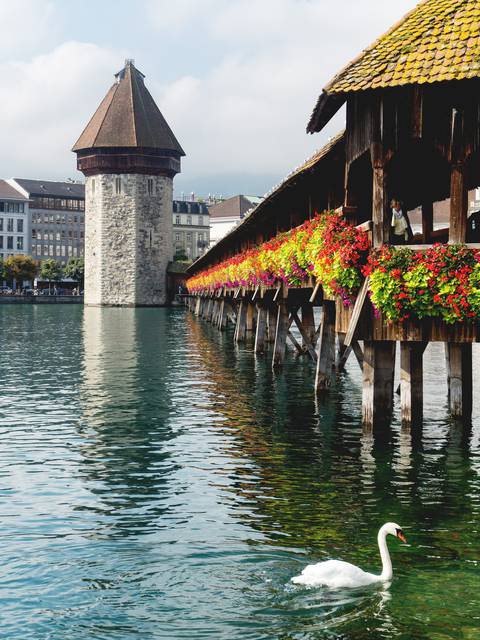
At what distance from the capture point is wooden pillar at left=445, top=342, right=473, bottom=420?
15500 millimetres

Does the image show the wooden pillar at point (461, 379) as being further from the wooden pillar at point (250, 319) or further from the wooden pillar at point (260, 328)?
the wooden pillar at point (250, 319)

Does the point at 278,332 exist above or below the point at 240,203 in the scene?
below

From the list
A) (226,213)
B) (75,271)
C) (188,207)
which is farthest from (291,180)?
(188,207)

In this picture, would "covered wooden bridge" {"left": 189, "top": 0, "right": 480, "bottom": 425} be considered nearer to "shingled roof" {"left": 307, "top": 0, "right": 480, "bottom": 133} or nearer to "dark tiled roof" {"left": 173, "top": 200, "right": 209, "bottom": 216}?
"shingled roof" {"left": 307, "top": 0, "right": 480, "bottom": 133}

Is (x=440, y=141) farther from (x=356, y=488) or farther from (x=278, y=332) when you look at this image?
(x=278, y=332)

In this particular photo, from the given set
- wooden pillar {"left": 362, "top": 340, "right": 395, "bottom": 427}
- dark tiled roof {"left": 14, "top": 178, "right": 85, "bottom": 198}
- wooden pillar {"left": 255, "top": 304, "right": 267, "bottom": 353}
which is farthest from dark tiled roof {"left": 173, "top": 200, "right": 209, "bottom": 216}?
wooden pillar {"left": 362, "top": 340, "right": 395, "bottom": 427}

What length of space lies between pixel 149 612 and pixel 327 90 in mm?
7655

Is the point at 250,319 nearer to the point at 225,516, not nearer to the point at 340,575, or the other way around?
the point at 225,516

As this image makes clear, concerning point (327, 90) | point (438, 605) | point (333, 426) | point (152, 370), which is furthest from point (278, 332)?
point (438, 605)

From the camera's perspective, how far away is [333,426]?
15.8 metres

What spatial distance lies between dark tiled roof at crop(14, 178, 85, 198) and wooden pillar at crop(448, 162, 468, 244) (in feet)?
Answer: 426

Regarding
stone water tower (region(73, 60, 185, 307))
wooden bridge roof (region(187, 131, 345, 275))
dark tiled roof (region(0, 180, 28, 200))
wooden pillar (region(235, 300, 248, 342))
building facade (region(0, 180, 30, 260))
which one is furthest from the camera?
building facade (region(0, 180, 30, 260))

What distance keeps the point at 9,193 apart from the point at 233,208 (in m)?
31.3

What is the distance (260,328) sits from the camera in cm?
3055
